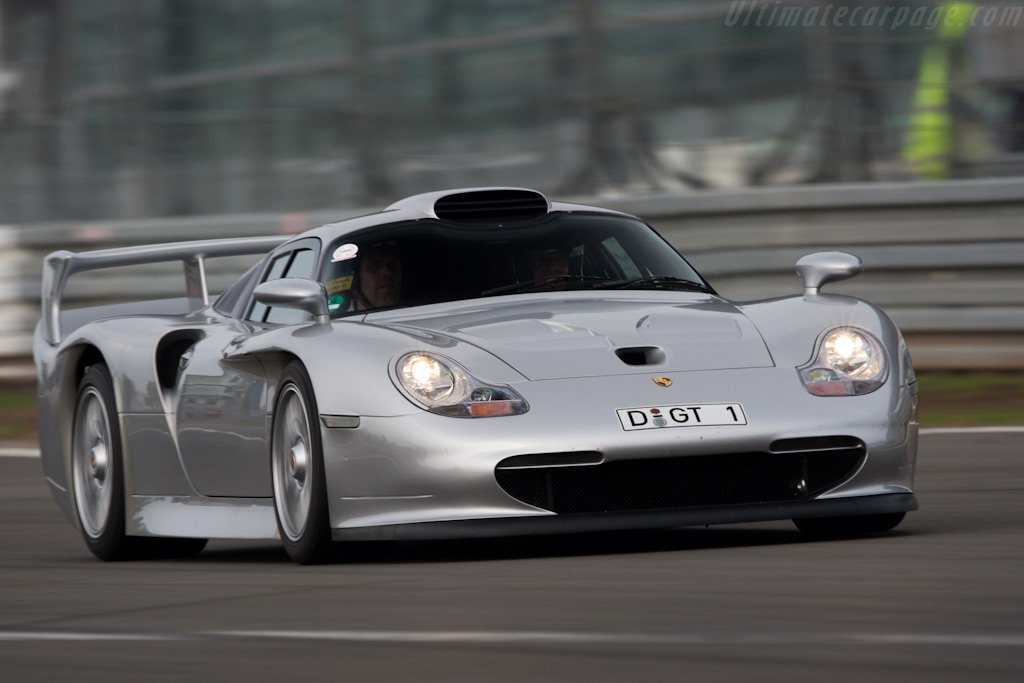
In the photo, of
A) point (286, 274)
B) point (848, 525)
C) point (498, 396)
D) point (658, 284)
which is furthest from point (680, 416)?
point (286, 274)

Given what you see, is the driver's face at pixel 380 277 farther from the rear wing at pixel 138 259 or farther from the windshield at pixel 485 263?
the rear wing at pixel 138 259

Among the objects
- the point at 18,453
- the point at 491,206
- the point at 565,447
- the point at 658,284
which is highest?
the point at 491,206

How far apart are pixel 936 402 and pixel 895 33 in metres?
2.08

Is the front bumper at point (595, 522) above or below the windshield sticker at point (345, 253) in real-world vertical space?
below

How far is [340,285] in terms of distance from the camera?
21.7 ft

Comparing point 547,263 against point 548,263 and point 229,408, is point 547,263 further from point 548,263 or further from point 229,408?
point 229,408

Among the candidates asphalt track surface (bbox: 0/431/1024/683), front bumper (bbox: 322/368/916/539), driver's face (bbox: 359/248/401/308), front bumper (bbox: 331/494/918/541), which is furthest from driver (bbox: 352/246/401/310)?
front bumper (bbox: 331/494/918/541)

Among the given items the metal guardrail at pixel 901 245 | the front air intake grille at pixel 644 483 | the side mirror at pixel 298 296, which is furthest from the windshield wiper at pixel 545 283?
the metal guardrail at pixel 901 245

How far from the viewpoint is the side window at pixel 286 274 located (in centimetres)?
683

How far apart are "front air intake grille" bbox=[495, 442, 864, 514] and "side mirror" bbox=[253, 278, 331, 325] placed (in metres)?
0.96

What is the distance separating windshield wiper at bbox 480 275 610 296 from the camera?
6.58 m

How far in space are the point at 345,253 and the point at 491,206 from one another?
1.90 ft

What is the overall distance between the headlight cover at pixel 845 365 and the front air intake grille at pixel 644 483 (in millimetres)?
268

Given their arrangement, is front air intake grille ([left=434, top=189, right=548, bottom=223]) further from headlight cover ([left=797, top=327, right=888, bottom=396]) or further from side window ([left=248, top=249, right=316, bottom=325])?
headlight cover ([left=797, top=327, right=888, bottom=396])
